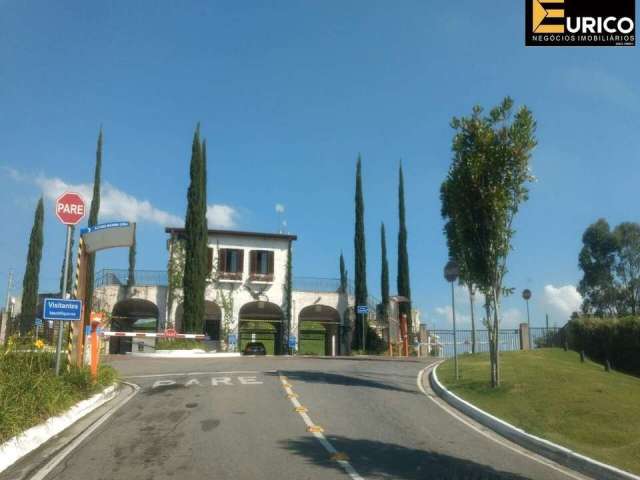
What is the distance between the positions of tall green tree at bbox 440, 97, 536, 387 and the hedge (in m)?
12.6

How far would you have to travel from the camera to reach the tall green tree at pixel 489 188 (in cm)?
1548

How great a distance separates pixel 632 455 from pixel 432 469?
3166 millimetres

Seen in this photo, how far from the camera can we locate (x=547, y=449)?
9000 mm

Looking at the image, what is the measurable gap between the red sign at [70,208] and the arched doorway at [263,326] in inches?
1146

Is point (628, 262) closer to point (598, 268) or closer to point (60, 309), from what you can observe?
point (598, 268)

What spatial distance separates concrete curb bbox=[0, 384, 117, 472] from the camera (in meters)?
7.65

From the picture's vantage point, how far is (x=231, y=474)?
7168 mm

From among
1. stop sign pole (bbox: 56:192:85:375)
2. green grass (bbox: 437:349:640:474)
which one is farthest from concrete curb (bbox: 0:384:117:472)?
green grass (bbox: 437:349:640:474)

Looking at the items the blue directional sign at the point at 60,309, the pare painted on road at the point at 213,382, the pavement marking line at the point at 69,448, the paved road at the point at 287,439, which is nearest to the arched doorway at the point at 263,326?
the pare painted on road at the point at 213,382

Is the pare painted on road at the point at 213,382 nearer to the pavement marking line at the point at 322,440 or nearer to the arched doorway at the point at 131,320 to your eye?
the pavement marking line at the point at 322,440

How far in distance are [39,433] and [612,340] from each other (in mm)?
24731

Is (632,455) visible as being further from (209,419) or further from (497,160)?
(497,160)

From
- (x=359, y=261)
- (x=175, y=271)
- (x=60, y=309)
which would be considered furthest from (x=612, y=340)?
(x=175, y=271)

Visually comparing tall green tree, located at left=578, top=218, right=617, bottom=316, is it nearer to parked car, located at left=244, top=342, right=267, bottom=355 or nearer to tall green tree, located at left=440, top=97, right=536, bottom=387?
parked car, located at left=244, top=342, right=267, bottom=355
